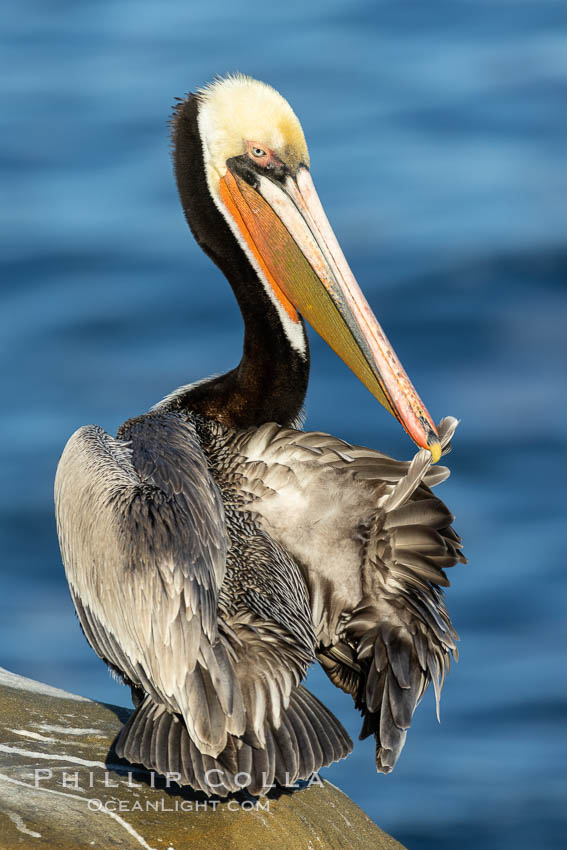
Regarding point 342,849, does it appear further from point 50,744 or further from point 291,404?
point 291,404

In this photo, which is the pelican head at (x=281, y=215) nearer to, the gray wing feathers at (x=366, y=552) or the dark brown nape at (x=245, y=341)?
the dark brown nape at (x=245, y=341)

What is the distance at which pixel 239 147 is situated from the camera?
440 centimetres

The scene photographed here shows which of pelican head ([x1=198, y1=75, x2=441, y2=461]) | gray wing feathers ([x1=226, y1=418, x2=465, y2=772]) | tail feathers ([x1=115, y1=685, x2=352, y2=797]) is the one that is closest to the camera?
tail feathers ([x1=115, y1=685, x2=352, y2=797])

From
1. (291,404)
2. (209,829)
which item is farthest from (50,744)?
(291,404)

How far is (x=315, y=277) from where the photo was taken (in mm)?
4262

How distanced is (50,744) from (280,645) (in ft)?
2.63

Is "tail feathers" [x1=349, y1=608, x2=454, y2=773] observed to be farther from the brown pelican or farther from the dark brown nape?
the dark brown nape

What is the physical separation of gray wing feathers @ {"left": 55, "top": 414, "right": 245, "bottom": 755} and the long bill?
0.59m

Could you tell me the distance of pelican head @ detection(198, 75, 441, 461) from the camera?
4195mm

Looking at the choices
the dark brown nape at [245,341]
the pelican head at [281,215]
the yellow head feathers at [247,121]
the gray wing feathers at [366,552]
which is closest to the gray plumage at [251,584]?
the gray wing feathers at [366,552]

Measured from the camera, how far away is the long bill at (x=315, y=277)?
4090 mm

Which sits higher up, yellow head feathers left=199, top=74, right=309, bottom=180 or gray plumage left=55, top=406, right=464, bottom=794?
yellow head feathers left=199, top=74, right=309, bottom=180

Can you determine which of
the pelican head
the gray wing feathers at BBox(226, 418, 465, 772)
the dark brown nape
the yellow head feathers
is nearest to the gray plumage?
the gray wing feathers at BBox(226, 418, 465, 772)

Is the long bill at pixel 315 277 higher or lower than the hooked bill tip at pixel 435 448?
higher
